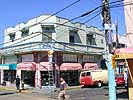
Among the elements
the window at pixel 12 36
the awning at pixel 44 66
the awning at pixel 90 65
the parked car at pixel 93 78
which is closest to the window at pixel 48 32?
the awning at pixel 44 66

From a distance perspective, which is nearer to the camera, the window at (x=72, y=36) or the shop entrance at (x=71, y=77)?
the shop entrance at (x=71, y=77)

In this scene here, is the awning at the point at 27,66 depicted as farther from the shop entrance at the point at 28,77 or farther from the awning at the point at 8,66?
the awning at the point at 8,66

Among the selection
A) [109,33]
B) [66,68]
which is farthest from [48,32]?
[109,33]

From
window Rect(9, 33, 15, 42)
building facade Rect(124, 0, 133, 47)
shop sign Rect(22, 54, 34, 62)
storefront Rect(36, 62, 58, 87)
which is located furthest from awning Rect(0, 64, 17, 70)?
building facade Rect(124, 0, 133, 47)

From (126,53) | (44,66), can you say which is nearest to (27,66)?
(44,66)

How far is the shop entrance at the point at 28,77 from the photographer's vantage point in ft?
130

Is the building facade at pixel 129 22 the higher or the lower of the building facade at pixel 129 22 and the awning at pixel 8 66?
the higher

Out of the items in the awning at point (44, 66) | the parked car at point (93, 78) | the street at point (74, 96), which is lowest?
the street at point (74, 96)

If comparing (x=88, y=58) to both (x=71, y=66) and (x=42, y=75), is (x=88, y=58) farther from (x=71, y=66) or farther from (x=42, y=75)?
(x=42, y=75)

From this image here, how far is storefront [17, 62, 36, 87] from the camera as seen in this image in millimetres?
38000

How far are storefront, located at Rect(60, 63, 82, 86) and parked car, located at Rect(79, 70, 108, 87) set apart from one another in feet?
7.20

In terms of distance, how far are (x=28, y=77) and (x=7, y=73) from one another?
6.04 meters

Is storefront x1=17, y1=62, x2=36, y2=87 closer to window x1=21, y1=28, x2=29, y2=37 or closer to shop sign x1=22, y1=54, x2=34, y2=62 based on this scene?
shop sign x1=22, y1=54, x2=34, y2=62

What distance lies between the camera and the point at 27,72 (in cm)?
4059
